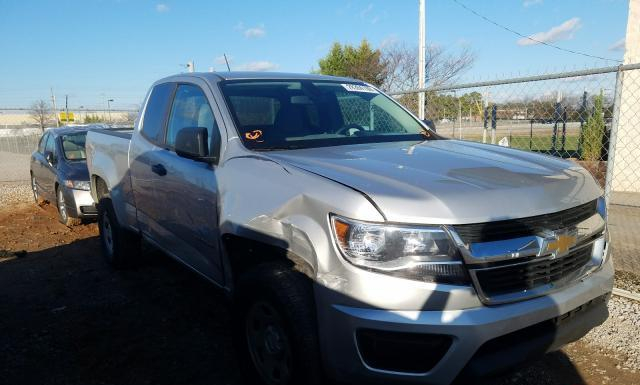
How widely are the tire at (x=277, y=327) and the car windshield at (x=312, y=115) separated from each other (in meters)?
0.90

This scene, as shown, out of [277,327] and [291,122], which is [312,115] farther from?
[277,327]

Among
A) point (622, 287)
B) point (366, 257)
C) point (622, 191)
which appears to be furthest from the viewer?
point (622, 191)

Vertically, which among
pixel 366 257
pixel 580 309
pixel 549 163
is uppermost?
pixel 549 163

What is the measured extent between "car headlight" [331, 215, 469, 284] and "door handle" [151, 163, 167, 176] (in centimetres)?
210

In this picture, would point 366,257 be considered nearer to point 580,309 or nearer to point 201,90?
point 580,309

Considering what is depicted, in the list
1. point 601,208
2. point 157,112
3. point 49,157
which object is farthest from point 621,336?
point 49,157

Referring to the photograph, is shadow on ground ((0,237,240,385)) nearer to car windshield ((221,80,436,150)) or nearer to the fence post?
car windshield ((221,80,436,150))

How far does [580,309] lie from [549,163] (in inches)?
32.3

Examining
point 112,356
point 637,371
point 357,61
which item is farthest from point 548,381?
point 357,61

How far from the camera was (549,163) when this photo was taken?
9.05 feet

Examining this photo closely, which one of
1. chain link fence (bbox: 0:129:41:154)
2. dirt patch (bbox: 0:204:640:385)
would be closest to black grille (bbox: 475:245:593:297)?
dirt patch (bbox: 0:204:640:385)

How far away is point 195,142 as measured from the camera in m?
3.04

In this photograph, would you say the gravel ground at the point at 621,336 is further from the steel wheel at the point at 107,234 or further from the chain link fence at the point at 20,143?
the chain link fence at the point at 20,143

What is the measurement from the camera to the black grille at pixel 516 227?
2.04 metres
